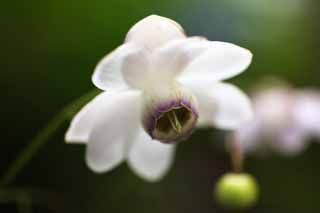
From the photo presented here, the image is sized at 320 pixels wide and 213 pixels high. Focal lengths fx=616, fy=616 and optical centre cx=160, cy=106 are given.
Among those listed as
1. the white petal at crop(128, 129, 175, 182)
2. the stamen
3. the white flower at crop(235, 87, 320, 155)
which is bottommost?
the white flower at crop(235, 87, 320, 155)

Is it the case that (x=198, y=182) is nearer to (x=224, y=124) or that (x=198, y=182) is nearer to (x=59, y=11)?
(x=59, y=11)

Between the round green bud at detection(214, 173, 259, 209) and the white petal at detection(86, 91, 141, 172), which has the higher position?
the white petal at detection(86, 91, 141, 172)

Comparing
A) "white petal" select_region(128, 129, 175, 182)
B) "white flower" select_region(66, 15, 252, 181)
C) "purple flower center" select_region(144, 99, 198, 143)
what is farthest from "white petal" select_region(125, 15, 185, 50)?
"white petal" select_region(128, 129, 175, 182)

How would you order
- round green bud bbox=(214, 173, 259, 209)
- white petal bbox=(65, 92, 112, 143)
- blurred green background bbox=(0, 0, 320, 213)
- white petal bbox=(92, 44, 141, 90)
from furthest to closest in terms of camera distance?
blurred green background bbox=(0, 0, 320, 213), round green bud bbox=(214, 173, 259, 209), white petal bbox=(65, 92, 112, 143), white petal bbox=(92, 44, 141, 90)

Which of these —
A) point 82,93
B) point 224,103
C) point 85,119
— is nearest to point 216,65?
point 224,103

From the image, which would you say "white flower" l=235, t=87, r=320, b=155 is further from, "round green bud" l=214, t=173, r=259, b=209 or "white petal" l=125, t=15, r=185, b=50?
"white petal" l=125, t=15, r=185, b=50

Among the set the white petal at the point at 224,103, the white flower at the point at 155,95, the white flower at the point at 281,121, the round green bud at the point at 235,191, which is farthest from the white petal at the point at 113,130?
the white flower at the point at 281,121

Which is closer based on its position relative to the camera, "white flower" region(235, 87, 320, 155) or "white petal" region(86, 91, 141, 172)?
"white petal" region(86, 91, 141, 172)
